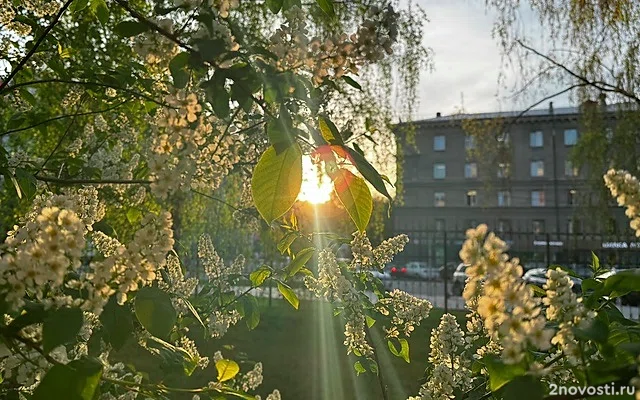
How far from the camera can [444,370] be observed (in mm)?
1308

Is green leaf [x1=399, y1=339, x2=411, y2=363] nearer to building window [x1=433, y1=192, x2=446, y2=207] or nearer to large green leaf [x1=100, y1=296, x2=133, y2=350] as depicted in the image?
large green leaf [x1=100, y1=296, x2=133, y2=350]

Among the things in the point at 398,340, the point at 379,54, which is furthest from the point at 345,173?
the point at 398,340

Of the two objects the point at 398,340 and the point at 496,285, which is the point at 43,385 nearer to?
the point at 496,285

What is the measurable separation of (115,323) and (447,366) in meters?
0.83

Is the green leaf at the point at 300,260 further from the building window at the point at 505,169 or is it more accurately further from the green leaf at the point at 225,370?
the building window at the point at 505,169

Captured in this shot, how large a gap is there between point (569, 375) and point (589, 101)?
285 inches

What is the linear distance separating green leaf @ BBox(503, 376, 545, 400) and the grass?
273 centimetres

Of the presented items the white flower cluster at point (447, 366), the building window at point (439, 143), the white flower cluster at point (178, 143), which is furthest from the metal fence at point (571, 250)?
the building window at point (439, 143)

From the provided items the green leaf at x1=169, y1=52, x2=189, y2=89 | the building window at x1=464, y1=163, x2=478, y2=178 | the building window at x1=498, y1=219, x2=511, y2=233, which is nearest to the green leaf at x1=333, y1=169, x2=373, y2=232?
the green leaf at x1=169, y1=52, x2=189, y2=89

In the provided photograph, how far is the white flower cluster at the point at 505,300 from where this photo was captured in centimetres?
61

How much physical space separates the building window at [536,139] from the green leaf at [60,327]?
3748 centimetres

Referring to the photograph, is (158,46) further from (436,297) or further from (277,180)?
(436,297)

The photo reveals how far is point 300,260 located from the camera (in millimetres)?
1610

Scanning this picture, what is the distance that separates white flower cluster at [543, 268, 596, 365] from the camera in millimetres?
693
